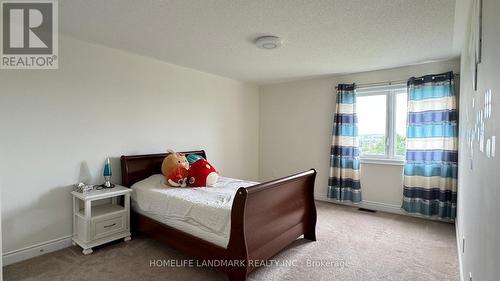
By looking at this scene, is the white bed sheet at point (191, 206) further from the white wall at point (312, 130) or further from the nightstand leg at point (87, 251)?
the white wall at point (312, 130)

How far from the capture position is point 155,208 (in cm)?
272

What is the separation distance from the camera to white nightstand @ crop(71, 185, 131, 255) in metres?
2.55

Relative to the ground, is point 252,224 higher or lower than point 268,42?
lower

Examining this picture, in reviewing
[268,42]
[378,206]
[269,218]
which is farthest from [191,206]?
[378,206]

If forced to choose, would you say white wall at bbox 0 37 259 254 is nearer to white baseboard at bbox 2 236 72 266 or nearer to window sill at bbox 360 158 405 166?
white baseboard at bbox 2 236 72 266

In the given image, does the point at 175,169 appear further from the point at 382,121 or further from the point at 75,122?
the point at 382,121

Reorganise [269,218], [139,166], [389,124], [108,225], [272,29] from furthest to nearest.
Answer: [389,124], [139,166], [108,225], [272,29], [269,218]

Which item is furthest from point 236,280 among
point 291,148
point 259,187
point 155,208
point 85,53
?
point 291,148

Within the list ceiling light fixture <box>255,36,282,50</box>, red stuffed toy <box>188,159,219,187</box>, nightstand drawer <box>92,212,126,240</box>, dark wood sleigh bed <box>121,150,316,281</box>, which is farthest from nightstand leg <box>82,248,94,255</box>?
ceiling light fixture <box>255,36,282,50</box>

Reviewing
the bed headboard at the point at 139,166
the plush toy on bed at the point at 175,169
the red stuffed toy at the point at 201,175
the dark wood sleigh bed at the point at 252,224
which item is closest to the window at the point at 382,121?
the dark wood sleigh bed at the point at 252,224

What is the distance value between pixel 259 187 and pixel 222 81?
9.31 ft

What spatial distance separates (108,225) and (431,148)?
4.20m

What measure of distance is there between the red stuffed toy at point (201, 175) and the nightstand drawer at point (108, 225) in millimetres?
841

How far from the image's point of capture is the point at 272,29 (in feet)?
7.98
